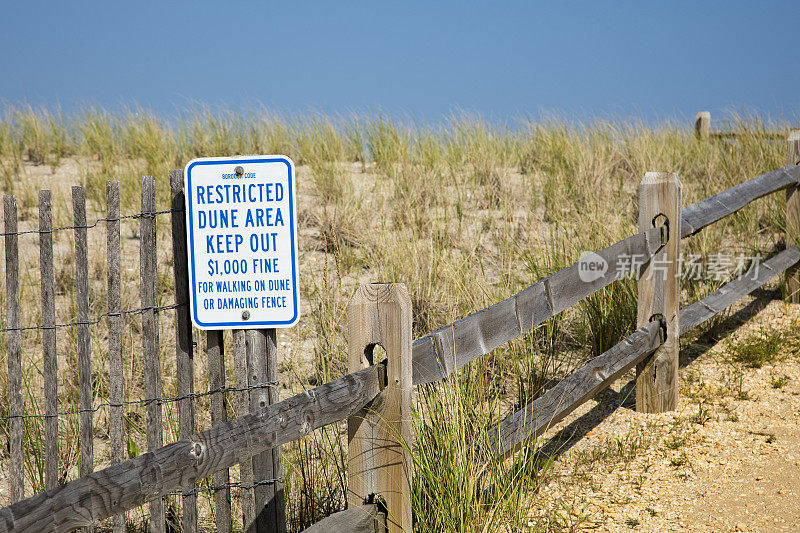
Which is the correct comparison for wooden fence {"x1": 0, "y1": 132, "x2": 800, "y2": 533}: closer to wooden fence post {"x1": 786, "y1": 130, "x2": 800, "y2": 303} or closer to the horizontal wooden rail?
the horizontal wooden rail

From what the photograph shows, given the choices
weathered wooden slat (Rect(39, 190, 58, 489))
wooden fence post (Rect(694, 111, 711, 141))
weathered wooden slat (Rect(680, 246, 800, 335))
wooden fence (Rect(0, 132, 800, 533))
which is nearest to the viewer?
wooden fence (Rect(0, 132, 800, 533))

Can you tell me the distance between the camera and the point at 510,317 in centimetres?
319

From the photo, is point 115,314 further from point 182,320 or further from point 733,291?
point 733,291

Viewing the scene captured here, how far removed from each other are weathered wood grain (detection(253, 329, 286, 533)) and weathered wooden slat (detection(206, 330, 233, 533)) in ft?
0.38

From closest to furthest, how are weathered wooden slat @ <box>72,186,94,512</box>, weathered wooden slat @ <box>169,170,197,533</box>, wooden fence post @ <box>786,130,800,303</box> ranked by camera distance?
weathered wooden slat @ <box>169,170,197,533</box>
weathered wooden slat @ <box>72,186,94,512</box>
wooden fence post @ <box>786,130,800,303</box>

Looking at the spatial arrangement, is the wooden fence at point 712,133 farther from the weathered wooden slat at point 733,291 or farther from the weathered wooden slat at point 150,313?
the weathered wooden slat at point 150,313

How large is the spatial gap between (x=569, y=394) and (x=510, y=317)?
2.80 feet

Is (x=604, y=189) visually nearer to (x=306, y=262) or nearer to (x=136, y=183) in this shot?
(x=306, y=262)

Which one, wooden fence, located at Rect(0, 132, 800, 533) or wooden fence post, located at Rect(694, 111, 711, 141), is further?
wooden fence post, located at Rect(694, 111, 711, 141)

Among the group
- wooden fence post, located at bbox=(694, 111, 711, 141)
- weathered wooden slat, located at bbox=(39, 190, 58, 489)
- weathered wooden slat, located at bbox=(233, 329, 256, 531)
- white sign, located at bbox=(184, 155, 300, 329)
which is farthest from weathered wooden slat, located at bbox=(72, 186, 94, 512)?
wooden fence post, located at bbox=(694, 111, 711, 141)

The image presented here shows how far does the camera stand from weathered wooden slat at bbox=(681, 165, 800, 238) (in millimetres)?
4879

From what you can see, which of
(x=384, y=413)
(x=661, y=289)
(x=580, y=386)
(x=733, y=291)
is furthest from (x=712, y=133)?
(x=384, y=413)

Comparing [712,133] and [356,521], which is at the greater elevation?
[712,133]

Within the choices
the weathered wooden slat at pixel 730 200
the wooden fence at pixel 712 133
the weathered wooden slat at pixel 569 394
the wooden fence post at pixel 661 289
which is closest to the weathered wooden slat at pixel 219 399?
the weathered wooden slat at pixel 569 394
